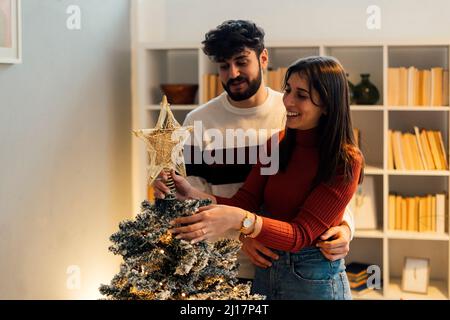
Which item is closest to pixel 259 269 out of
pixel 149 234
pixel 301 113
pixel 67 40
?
pixel 301 113

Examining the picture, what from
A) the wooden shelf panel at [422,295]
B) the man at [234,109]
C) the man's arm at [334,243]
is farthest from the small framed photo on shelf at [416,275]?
the man's arm at [334,243]

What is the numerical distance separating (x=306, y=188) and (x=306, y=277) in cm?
24

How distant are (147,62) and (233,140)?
1526 millimetres

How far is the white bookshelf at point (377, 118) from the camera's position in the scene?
135 inches

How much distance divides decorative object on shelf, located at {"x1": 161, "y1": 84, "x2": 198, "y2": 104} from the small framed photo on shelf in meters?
1.48

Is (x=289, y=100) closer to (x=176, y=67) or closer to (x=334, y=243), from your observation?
(x=334, y=243)

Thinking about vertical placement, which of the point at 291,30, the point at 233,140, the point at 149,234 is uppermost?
the point at 291,30

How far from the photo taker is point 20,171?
238 cm

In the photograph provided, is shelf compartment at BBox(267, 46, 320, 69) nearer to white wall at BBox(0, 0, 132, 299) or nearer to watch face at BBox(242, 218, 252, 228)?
white wall at BBox(0, 0, 132, 299)

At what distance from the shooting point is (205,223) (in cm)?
130

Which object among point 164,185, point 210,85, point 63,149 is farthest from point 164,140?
point 210,85

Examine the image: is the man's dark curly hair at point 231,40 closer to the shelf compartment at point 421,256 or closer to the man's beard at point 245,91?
the man's beard at point 245,91

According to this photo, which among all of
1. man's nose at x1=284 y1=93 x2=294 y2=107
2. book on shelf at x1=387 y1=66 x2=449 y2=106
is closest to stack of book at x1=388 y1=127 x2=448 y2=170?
book on shelf at x1=387 y1=66 x2=449 y2=106

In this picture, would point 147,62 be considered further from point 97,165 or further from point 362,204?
point 362,204
